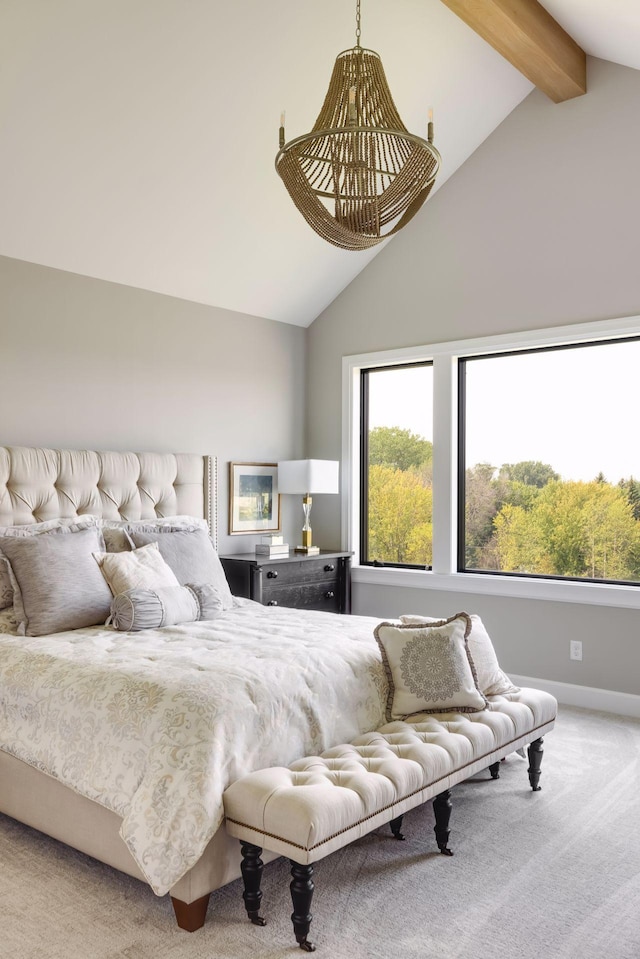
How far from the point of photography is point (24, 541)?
137 inches

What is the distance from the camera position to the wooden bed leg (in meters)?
2.25

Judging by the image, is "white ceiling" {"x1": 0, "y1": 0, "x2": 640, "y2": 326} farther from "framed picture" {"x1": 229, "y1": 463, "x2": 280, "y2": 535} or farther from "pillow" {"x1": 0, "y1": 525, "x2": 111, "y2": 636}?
"pillow" {"x1": 0, "y1": 525, "x2": 111, "y2": 636}

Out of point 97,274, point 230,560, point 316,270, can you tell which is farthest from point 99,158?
point 230,560

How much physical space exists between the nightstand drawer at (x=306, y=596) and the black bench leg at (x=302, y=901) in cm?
270

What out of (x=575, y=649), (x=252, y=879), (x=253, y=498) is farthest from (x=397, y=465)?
(x=252, y=879)

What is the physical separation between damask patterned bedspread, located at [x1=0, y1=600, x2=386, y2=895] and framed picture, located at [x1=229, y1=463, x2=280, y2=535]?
2.03 metres

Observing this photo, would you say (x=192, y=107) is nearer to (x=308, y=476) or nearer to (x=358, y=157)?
(x=358, y=157)

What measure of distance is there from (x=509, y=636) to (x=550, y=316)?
6.28 ft

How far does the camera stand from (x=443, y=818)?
8.82ft

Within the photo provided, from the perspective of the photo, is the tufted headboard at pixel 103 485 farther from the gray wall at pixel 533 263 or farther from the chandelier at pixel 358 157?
the chandelier at pixel 358 157

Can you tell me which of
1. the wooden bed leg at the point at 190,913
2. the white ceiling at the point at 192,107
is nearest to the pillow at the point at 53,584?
the wooden bed leg at the point at 190,913

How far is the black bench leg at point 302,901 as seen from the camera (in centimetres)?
213

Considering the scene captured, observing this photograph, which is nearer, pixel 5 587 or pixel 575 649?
pixel 5 587

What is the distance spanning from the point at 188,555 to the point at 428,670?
1488 mm
